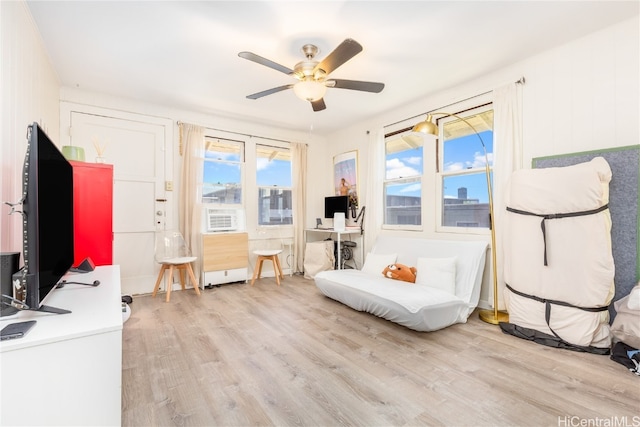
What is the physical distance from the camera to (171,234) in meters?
4.00

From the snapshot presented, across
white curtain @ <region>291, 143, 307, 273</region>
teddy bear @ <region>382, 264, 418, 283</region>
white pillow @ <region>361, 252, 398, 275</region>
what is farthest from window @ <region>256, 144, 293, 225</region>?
teddy bear @ <region>382, 264, 418, 283</region>

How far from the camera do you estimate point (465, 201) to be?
346cm

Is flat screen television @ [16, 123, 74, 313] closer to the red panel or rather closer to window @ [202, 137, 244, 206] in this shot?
the red panel

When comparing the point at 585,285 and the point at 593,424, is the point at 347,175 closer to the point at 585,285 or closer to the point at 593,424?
the point at 585,285

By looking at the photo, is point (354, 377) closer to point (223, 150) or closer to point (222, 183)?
point (222, 183)

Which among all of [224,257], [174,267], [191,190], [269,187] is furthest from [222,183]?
[174,267]

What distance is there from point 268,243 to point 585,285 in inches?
160

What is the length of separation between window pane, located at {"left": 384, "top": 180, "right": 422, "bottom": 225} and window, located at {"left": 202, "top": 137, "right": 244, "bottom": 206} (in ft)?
7.96

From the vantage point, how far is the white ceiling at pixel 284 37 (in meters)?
2.13

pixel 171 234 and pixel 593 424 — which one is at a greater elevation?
pixel 171 234

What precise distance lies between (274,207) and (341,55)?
10.7ft

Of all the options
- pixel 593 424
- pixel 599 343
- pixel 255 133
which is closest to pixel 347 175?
pixel 255 133

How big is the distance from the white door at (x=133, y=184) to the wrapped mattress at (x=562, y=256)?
432cm

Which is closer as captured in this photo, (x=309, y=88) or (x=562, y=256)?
(x=562, y=256)
